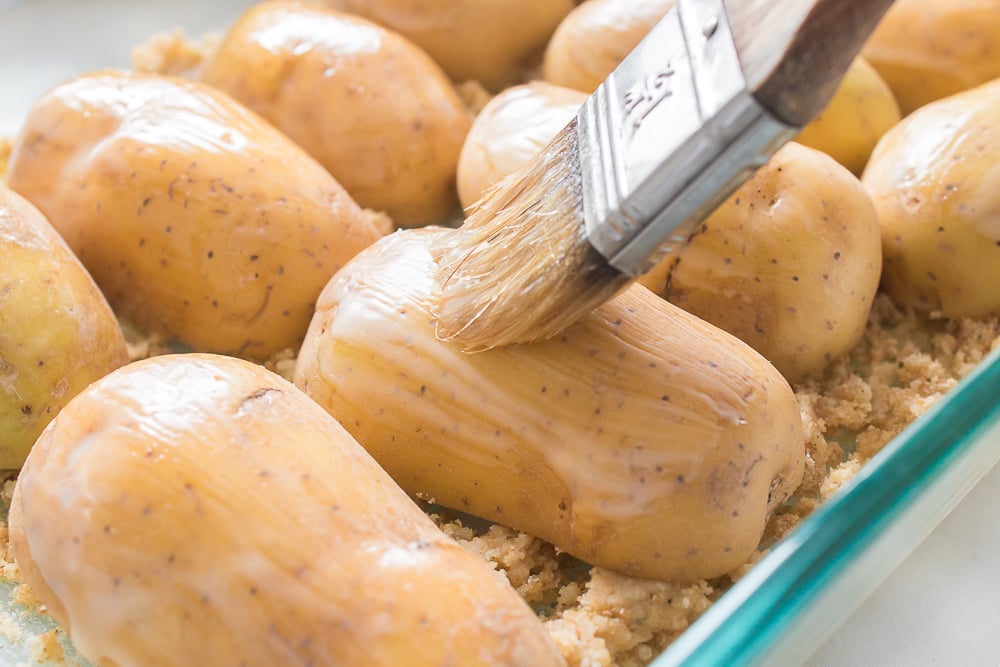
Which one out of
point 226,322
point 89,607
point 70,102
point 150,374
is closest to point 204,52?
point 70,102

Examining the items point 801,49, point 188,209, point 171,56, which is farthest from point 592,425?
point 171,56

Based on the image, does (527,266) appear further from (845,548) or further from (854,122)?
(854,122)

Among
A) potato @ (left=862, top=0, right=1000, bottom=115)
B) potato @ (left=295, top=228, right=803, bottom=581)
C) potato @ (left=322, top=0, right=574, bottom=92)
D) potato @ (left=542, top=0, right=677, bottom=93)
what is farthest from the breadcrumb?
potato @ (left=862, top=0, right=1000, bottom=115)

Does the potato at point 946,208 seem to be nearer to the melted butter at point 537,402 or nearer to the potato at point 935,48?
the potato at point 935,48

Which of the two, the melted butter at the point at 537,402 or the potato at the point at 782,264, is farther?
the potato at the point at 782,264

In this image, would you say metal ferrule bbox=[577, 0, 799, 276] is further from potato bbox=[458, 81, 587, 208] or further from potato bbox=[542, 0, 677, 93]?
potato bbox=[542, 0, 677, 93]

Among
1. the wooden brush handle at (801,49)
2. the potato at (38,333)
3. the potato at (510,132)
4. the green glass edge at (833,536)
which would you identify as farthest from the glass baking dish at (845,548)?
the potato at (510,132)

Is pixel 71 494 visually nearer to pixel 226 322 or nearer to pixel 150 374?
pixel 150 374

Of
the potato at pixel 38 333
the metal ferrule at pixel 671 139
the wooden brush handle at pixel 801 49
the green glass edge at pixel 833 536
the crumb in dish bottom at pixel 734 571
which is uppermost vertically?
the wooden brush handle at pixel 801 49

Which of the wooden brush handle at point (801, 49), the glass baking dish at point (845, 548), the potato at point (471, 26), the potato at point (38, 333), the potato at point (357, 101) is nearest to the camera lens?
the wooden brush handle at point (801, 49)
